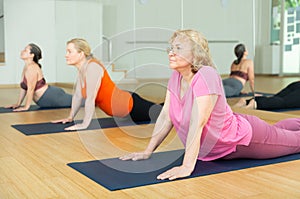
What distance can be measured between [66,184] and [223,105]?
819 millimetres

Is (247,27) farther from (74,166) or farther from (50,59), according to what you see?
(50,59)

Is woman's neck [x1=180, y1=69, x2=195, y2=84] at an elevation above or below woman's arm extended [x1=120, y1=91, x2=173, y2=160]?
above

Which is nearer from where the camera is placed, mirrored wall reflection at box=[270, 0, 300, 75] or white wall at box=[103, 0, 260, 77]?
mirrored wall reflection at box=[270, 0, 300, 75]

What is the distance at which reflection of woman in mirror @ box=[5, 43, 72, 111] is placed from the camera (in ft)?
14.6

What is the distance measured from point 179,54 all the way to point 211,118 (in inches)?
13.4

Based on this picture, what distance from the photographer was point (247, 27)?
4133mm

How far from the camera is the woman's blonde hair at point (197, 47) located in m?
1.99

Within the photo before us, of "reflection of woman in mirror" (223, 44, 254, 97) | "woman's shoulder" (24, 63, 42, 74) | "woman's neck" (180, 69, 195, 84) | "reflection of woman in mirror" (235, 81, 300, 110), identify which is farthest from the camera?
"woman's shoulder" (24, 63, 42, 74)

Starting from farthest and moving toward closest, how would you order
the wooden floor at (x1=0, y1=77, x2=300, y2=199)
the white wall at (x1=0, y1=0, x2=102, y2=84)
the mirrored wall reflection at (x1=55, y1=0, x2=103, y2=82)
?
the white wall at (x1=0, y1=0, x2=102, y2=84)
the mirrored wall reflection at (x1=55, y1=0, x2=103, y2=82)
the wooden floor at (x1=0, y1=77, x2=300, y2=199)

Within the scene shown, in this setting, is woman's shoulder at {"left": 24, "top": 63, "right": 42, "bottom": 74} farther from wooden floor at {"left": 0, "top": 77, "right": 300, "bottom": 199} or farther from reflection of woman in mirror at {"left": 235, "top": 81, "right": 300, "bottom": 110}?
reflection of woman in mirror at {"left": 235, "top": 81, "right": 300, "bottom": 110}

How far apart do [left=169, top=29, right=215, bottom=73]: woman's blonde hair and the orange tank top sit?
5.08 ft

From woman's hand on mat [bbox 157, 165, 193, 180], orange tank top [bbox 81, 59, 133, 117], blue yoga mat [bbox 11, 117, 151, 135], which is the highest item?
orange tank top [bbox 81, 59, 133, 117]

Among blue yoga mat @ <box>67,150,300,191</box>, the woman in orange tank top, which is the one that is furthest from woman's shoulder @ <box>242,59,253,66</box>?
blue yoga mat @ <box>67,150,300,191</box>

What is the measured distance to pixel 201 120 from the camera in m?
1.99
